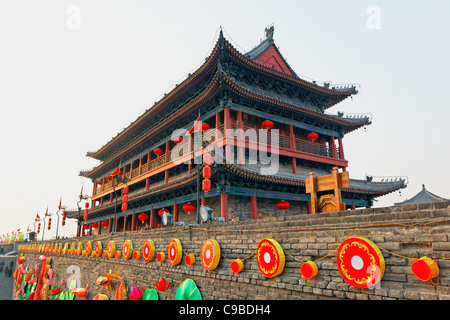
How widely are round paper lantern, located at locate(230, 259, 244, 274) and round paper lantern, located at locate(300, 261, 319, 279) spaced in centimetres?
172

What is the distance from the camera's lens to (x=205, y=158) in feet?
31.9

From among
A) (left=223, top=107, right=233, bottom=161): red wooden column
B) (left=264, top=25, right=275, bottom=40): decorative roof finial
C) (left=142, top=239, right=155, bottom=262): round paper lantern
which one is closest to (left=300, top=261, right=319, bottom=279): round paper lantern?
(left=142, top=239, right=155, bottom=262): round paper lantern

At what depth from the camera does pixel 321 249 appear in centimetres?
495

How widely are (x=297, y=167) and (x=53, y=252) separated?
62.2ft

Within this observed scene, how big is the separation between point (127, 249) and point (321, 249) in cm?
853

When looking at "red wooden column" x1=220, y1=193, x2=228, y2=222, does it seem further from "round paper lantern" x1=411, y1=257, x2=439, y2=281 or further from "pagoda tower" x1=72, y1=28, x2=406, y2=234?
"round paper lantern" x1=411, y1=257, x2=439, y2=281

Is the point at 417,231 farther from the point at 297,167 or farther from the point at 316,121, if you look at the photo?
the point at 316,121

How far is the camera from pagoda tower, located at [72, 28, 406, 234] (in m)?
13.3

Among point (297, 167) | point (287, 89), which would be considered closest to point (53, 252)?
point (297, 167)

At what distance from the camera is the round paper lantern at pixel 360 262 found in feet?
13.3

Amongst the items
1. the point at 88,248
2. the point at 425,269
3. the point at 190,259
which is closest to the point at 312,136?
the point at 190,259

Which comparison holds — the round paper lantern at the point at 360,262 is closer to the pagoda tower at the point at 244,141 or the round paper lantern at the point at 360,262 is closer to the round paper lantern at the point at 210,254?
the round paper lantern at the point at 210,254

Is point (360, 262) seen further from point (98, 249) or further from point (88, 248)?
point (88, 248)
